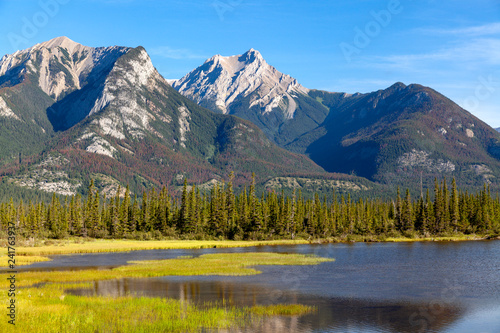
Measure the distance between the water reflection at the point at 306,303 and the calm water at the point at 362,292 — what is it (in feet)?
0.24

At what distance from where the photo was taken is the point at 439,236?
155250mm

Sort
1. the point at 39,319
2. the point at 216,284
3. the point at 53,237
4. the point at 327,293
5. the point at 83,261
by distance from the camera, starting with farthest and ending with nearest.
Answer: the point at 53,237, the point at 83,261, the point at 216,284, the point at 327,293, the point at 39,319

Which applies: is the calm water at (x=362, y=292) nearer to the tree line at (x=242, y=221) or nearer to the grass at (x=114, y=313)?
the grass at (x=114, y=313)

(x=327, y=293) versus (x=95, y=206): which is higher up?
(x=95, y=206)

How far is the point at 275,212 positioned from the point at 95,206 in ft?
186

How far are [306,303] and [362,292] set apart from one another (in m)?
8.99

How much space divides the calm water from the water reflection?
0.07 m

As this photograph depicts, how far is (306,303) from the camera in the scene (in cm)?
4681

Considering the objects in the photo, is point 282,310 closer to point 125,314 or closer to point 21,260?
point 125,314

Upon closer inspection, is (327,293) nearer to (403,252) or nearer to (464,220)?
(403,252)

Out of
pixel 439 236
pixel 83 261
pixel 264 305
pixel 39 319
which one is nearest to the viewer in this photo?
pixel 39 319

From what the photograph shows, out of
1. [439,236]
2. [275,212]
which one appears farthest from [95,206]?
[439,236]

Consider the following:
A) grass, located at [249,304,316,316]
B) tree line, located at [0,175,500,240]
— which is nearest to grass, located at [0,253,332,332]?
grass, located at [249,304,316,316]

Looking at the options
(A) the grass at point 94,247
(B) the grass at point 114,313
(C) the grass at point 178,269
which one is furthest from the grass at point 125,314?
(A) the grass at point 94,247
